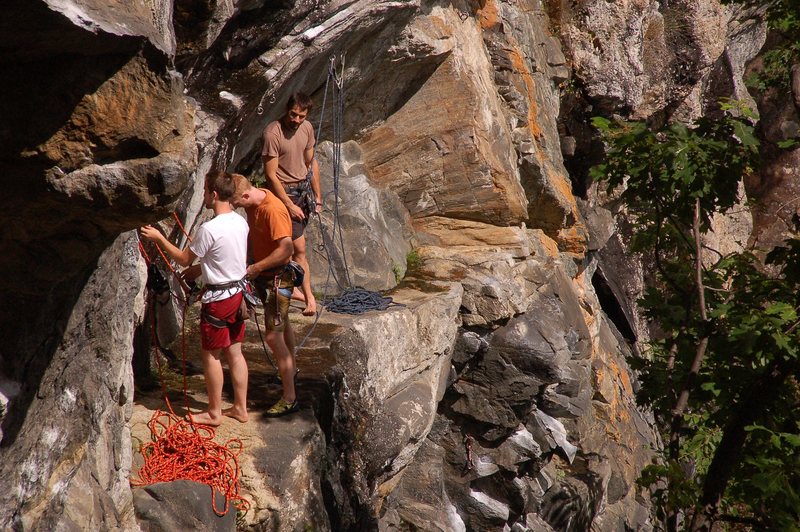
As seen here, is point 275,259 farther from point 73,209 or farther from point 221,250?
point 73,209

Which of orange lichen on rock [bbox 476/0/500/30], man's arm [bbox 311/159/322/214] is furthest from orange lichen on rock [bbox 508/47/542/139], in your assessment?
man's arm [bbox 311/159/322/214]

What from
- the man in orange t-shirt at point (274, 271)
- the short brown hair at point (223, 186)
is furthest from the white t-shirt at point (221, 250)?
the man in orange t-shirt at point (274, 271)

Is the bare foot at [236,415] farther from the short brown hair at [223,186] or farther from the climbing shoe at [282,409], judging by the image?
the short brown hair at [223,186]

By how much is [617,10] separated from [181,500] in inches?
606

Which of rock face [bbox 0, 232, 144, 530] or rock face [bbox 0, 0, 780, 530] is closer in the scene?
rock face [bbox 0, 0, 780, 530]

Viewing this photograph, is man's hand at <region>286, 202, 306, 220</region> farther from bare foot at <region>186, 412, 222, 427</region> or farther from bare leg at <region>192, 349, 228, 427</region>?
bare foot at <region>186, 412, 222, 427</region>

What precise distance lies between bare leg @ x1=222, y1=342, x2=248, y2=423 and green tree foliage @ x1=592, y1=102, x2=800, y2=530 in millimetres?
3110

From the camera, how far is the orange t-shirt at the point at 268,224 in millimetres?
6234

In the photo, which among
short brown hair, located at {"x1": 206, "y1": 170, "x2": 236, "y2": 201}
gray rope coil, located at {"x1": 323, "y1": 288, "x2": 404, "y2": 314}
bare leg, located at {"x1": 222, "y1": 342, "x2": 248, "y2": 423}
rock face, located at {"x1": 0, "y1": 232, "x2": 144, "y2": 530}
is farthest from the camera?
gray rope coil, located at {"x1": 323, "y1": 288, "x2": 404, "y2": 314}

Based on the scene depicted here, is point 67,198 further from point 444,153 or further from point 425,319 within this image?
point 444,153

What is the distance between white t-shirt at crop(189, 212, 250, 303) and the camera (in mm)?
5500

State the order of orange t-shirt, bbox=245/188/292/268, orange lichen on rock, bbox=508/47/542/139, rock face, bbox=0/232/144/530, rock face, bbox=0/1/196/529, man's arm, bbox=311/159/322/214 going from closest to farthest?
rock face, bbox=0/1/196/529 < rock face, bbox=0/232/144/530 < orange t-shirt, bbox=245/188/292/268 < man's arm, bbox=311/159/322/214 < orange lichen on rock, bbox=508/47/542/139

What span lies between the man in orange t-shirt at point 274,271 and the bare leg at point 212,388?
1.58 ft

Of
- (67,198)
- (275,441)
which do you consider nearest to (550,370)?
(275,441)
